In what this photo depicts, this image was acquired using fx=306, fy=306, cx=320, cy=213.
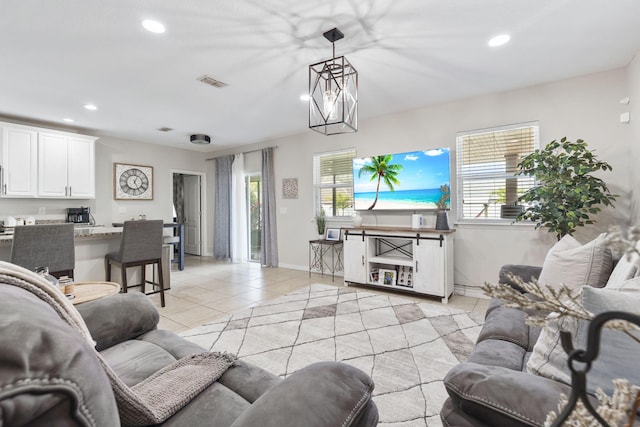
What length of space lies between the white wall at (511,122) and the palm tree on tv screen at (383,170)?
0.26m

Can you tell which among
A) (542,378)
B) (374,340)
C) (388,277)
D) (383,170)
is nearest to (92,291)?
(374,340)

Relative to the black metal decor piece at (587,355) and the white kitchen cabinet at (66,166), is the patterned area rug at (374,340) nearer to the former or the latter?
the black metal decor piece at (587,355)

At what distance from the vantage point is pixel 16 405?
0.42 metres

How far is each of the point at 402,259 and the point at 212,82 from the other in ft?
10.7

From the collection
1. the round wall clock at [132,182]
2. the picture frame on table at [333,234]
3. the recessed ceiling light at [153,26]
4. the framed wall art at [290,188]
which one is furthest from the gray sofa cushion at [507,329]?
the round wall clock at [132,182]

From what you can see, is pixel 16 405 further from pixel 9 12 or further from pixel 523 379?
pixel 9 12

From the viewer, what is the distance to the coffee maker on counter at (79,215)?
5.19m

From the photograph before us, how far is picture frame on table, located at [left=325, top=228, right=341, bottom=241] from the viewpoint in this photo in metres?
5.16

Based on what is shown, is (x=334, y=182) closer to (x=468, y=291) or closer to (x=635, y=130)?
(x=468, y=291)

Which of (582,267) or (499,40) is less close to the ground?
(499,40)

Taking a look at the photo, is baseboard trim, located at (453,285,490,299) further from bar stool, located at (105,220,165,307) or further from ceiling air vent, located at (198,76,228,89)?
ceiling air vent, located at (198,76,228,89)

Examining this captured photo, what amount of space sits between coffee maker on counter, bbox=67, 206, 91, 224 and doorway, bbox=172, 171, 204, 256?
6.82ft

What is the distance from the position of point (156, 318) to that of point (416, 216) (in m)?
3.32

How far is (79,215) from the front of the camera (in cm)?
525
